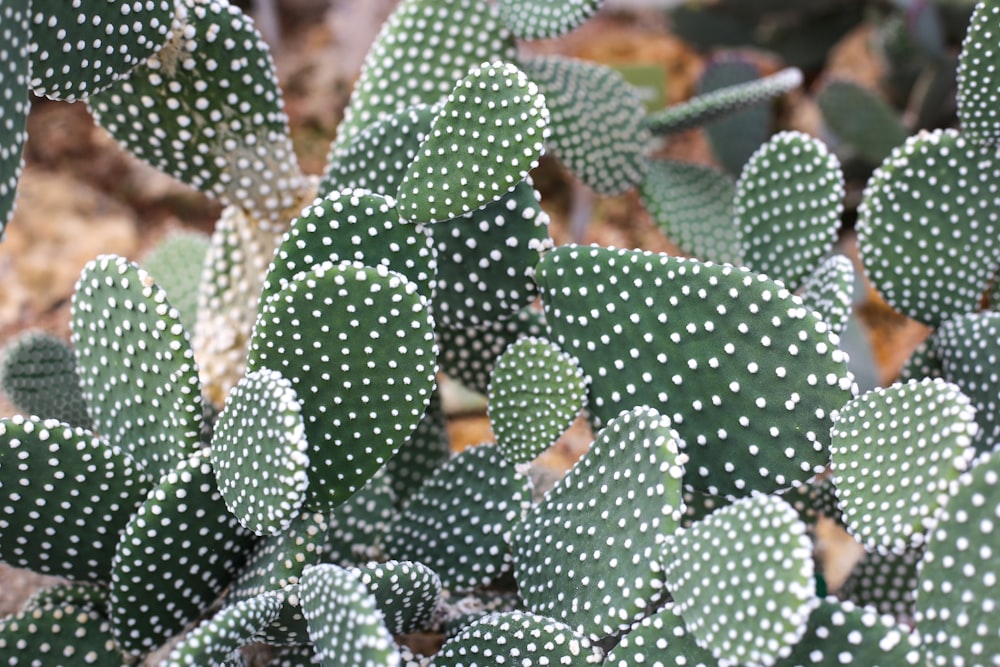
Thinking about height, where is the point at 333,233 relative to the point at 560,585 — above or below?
above

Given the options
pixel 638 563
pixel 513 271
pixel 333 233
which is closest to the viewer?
pixel 638 563

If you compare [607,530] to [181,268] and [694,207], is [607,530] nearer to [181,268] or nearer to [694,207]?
[694,207]

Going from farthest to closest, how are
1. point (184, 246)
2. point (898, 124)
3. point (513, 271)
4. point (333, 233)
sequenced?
point (898, 124) < point (184, 246) < point (513, 271) < point (333, 233)

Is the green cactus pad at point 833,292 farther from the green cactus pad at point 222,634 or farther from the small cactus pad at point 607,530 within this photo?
the green cactus pad at point 222,634

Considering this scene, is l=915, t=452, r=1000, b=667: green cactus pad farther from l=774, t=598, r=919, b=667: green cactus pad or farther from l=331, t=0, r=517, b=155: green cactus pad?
l=331, t=0, r=517, b=155: green cactus pad

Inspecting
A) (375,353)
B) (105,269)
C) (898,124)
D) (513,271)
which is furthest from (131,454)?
(898,124)

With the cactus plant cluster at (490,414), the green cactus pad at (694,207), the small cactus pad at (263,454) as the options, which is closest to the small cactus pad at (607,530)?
the cactus plant cluster at (490,414)

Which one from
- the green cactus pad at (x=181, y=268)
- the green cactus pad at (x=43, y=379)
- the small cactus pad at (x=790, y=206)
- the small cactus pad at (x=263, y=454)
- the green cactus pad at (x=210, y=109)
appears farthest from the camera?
the green cactus pad at (x=181, y=268)

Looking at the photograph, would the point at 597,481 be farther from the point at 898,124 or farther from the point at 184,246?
the point at 898,124
